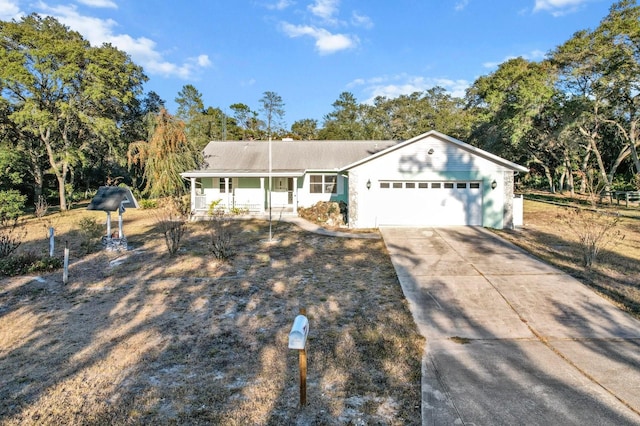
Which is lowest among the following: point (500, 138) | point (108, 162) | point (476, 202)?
point (476, 202)

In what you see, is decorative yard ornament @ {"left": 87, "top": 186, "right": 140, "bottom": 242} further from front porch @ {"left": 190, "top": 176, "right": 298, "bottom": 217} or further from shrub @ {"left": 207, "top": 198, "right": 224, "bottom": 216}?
front porch @ {"left": 190, "top": 176, "right": 298, "bottom": 217}

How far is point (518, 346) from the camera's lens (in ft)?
17.3

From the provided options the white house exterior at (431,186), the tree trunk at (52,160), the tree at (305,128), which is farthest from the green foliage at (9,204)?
the tree at (305,128)

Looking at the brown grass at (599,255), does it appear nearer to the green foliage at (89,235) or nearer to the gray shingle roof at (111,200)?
the gray shingle roof at (111,200)

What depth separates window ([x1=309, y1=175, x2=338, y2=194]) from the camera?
20609 millimetres

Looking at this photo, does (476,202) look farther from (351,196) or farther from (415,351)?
(415,351)

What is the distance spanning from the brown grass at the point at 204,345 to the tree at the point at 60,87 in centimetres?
1580

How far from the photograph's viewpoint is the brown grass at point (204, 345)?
12.3 ft

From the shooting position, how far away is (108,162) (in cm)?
3066

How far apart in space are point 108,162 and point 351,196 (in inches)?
976

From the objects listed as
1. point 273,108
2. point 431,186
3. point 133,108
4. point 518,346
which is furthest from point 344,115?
point 518,346

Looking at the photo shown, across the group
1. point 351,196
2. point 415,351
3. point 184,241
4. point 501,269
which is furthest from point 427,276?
point 184,241

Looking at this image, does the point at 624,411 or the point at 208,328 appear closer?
the point at 624,411

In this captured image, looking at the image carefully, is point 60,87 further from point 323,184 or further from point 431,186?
point 431,186
